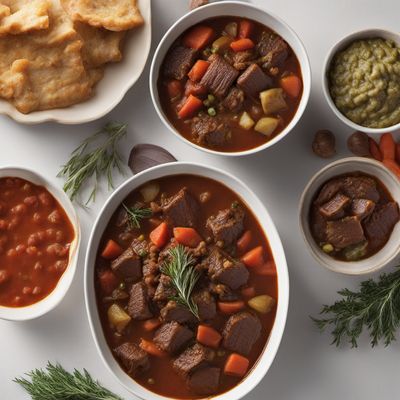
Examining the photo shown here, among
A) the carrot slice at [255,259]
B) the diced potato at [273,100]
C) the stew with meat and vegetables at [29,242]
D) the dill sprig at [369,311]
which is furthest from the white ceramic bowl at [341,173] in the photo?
the stew with meat and vegetables at [29,242]

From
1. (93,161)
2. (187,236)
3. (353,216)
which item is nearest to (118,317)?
(187,236)

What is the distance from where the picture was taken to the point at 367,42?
14.6 ft

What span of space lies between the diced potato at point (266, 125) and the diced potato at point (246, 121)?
0.04 m

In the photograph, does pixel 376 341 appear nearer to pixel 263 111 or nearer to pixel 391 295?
pixel 391 295

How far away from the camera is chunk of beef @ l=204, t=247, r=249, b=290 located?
4203mm

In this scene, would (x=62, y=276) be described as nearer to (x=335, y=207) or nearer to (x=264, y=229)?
(x=264, y=229)

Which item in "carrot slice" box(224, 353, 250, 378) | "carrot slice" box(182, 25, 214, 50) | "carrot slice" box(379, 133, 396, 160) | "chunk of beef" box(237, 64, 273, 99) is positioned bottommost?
"carrot slice" box(224, 353, 250, 378)

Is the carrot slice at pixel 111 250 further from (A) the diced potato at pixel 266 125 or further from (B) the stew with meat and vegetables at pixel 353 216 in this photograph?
(B) the stew with meat and vegetables at pixel 353 216

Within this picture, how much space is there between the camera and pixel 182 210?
168 inches

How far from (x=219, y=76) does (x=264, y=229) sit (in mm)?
1170

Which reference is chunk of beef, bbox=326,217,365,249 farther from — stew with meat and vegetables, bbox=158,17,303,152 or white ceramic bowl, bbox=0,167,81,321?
white ceramic bowl, bbox=0,167,81,321

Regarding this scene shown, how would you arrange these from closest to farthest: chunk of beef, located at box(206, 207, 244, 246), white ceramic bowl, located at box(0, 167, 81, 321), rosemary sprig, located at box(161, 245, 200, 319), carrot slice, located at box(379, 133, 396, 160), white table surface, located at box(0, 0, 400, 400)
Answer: rosemary sprig, located at box(161, 245, 200, 319), chunk of beef, located at box(206, 207, 244, 246), white ceramic bowl, located at box(0, 167, 81, 321), carrot slice, located at box(379, 133, 396, 160), white table surface, located at box(0, 0, 400, 400)

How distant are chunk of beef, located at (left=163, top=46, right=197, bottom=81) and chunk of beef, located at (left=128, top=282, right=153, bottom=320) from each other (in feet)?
5.19

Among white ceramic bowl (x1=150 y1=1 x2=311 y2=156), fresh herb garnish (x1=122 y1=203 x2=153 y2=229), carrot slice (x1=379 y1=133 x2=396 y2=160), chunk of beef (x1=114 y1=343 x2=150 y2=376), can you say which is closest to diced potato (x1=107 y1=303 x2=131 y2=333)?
chunk of beef (x1=114 y1=343 x2=150 y2=376)
